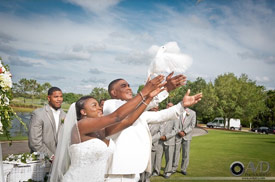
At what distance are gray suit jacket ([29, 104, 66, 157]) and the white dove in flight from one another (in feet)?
11.1

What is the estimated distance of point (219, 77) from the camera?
190 feet

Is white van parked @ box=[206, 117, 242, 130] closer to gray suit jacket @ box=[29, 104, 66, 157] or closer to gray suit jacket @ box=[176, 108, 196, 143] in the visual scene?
gray suit jacket @ box=[176, 108, 196, 143]

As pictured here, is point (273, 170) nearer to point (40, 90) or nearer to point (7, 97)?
point (7, 97)

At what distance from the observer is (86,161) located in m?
3.23

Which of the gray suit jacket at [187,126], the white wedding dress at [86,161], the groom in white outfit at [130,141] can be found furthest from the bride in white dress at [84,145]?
the gray suit jacket at [187,126]

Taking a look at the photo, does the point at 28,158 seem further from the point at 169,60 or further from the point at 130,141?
the point at 169,60

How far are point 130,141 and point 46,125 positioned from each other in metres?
2.83

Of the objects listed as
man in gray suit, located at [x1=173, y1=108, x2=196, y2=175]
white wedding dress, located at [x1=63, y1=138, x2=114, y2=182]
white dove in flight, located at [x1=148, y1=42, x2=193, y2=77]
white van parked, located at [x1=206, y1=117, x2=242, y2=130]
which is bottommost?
white van parked, located at [x1=206, y1=117, x2=242, y2=130]

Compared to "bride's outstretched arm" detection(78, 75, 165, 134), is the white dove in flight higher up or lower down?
higher up

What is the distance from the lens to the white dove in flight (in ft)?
10.1

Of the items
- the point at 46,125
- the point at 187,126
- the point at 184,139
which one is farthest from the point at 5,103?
the point at 187,126

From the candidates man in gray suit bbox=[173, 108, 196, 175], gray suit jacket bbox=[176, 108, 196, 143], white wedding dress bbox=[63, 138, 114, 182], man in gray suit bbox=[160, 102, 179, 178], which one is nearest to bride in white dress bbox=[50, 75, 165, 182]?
white wedding dress bbox=[63, 138, 114, 182]

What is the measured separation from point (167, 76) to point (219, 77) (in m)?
57.0

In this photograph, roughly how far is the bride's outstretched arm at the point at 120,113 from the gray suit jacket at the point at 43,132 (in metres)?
2.84
